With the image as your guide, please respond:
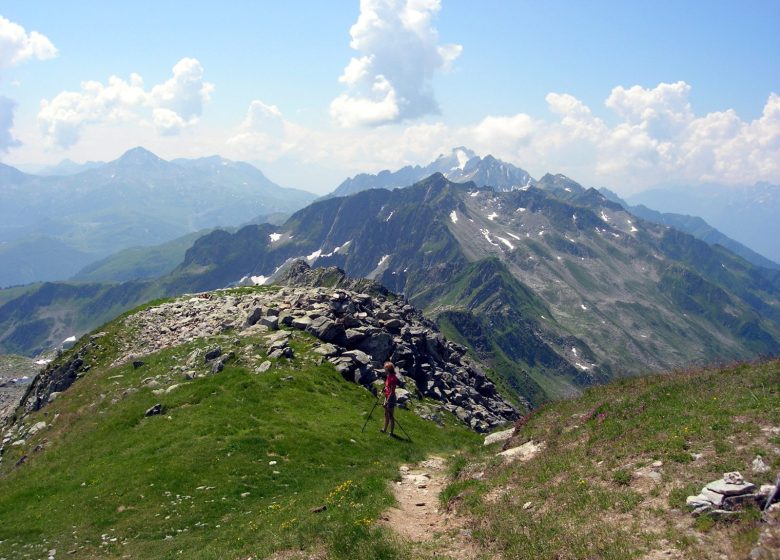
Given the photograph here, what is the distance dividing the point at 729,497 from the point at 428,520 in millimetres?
10409

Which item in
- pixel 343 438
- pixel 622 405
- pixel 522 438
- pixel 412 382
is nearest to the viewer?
pixel 622 405

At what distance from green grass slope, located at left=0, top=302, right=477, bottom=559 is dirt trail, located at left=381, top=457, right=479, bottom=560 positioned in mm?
893

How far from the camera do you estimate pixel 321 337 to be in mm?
50500

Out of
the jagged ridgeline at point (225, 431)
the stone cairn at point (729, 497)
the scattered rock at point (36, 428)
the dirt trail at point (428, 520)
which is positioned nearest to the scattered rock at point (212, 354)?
the jagged ridgeline at point (225, 431)

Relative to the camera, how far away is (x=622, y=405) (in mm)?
26094

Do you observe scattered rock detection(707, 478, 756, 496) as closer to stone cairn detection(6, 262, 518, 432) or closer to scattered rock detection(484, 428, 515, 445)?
scattered rock detection(484, 428, 515, 445)

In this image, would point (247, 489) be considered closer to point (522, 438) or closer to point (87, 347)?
point (522, 438)

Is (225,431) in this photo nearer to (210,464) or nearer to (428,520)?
(210,464)

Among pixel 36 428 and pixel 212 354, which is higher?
pixel 212 354

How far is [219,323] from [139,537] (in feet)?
110

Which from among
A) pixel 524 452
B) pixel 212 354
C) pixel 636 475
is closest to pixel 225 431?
pixel 212 354

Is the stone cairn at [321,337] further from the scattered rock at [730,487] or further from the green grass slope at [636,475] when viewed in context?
the scattered rock at [730,487]

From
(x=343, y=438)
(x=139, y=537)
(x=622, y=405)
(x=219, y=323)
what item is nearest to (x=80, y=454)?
(x=139, y=537)

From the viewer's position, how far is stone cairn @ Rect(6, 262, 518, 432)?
49219mm
